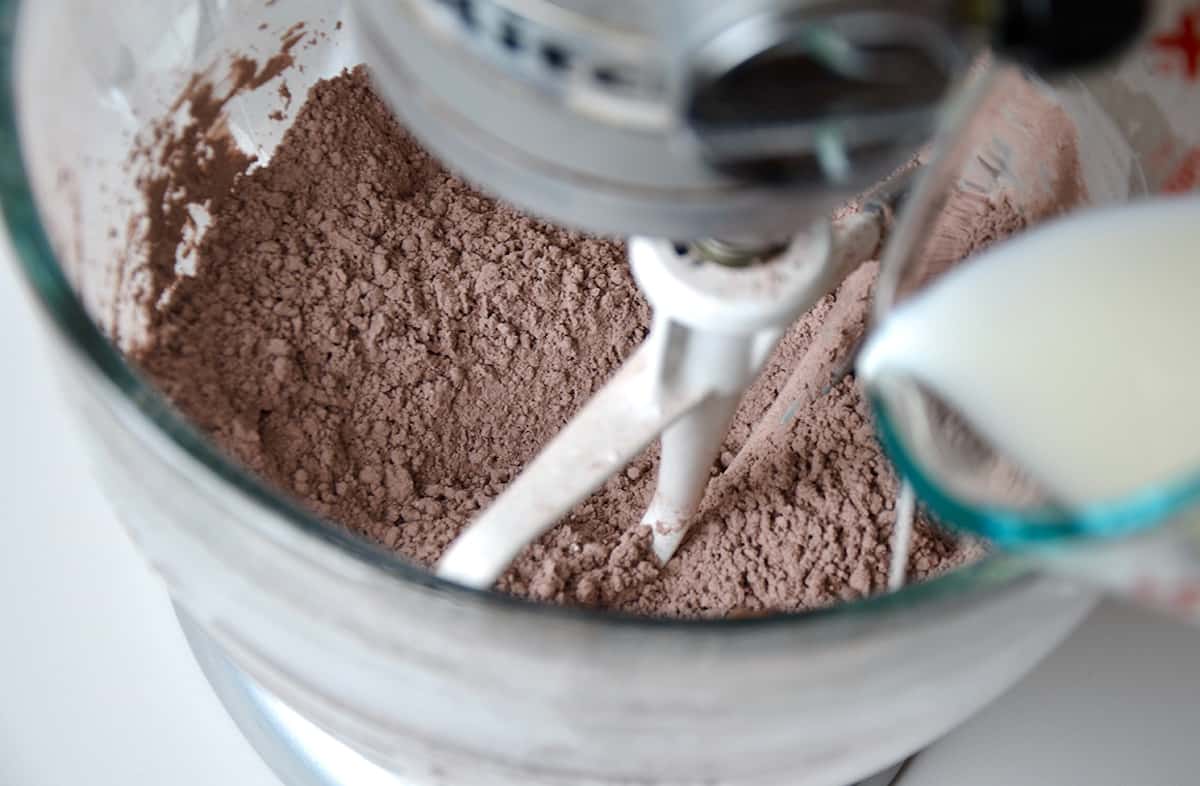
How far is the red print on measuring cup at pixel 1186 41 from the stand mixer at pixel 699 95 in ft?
0.44

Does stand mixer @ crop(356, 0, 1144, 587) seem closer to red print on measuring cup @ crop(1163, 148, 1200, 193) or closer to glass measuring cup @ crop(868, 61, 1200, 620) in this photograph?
glass measuring cup @ crop(868, 61, 1200, 620)

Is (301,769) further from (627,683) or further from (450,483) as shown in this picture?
(627,683)

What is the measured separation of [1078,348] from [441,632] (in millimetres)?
174

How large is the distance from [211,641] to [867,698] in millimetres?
284

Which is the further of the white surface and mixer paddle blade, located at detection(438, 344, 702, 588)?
the white surface

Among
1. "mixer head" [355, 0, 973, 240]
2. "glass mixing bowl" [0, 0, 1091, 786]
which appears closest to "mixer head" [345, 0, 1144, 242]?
"mixer head" [355, 0, 973, 240]

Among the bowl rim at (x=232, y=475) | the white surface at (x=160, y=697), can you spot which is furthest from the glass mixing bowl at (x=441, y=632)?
the white surface at (x=160, y=697)

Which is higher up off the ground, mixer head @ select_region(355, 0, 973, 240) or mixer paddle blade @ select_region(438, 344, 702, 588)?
mixer head @ select_region(355, 0, 973, 240)

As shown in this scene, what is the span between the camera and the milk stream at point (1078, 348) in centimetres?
32

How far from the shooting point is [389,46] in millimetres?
353

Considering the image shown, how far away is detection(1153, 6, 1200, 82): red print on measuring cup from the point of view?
0.43 meters

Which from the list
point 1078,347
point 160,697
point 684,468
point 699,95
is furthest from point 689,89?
point 160,697

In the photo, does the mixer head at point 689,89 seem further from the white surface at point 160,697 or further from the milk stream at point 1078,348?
the white surface at point 160,697

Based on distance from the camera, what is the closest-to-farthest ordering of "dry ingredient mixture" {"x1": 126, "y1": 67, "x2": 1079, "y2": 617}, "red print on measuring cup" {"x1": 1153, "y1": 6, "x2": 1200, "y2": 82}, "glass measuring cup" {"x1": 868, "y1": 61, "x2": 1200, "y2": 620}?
"glass measuring cup" {"x1": 868, "y1": 61, "x2": 1200, "y2": 620}
"red print on measuring cup" {"x1": 1153, "y1": 6, "x2": 1200, "y2": 82}
"dry ingredient mixture" {"x1": 126, "y1": 67, "x2": 1079, "y2": 617}
